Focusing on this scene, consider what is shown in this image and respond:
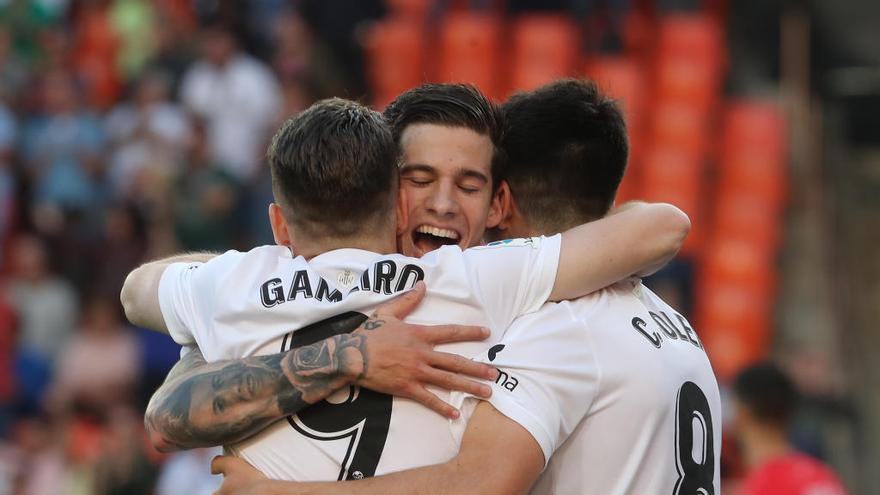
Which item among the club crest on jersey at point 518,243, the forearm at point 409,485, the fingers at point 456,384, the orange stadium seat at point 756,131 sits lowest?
the orange stadium seat at point 756,131

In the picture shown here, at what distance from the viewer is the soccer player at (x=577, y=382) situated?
3121mm

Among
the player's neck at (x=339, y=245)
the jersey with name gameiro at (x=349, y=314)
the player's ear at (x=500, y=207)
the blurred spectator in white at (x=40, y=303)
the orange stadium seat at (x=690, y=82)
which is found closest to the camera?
the jersey with name gameiro at (x=349, y=314)

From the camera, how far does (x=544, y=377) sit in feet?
10.5

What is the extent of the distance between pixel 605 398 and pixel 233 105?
8.49 meters

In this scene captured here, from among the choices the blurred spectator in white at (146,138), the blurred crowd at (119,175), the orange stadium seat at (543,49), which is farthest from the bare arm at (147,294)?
the orange stadium seat at (543,49)

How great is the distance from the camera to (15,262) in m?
10.8

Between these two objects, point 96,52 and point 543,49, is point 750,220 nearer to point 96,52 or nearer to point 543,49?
point 543,49

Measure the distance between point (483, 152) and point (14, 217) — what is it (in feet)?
27.2

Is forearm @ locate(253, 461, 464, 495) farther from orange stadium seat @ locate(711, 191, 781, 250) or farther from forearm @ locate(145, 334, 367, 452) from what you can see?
orange stadium seat @ locate(711, 191, 781, 250)

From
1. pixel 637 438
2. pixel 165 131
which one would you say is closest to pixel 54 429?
pixel 165 131

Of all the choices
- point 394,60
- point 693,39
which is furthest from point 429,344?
point 394,60

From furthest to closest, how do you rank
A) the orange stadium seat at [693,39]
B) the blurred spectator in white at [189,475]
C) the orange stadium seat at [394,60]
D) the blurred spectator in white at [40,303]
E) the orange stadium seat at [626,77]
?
the orange stadium seat at [394,60]
the orange stadium seat at [693,39]
the orange stadium seat at [626,77]
the blurred spectator in white at [40,303]
the blurred spectator in white at [189,475]

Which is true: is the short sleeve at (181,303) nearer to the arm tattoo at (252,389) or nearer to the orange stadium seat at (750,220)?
the arm tattoo at (252,389)

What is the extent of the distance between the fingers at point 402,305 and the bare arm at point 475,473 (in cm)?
28
